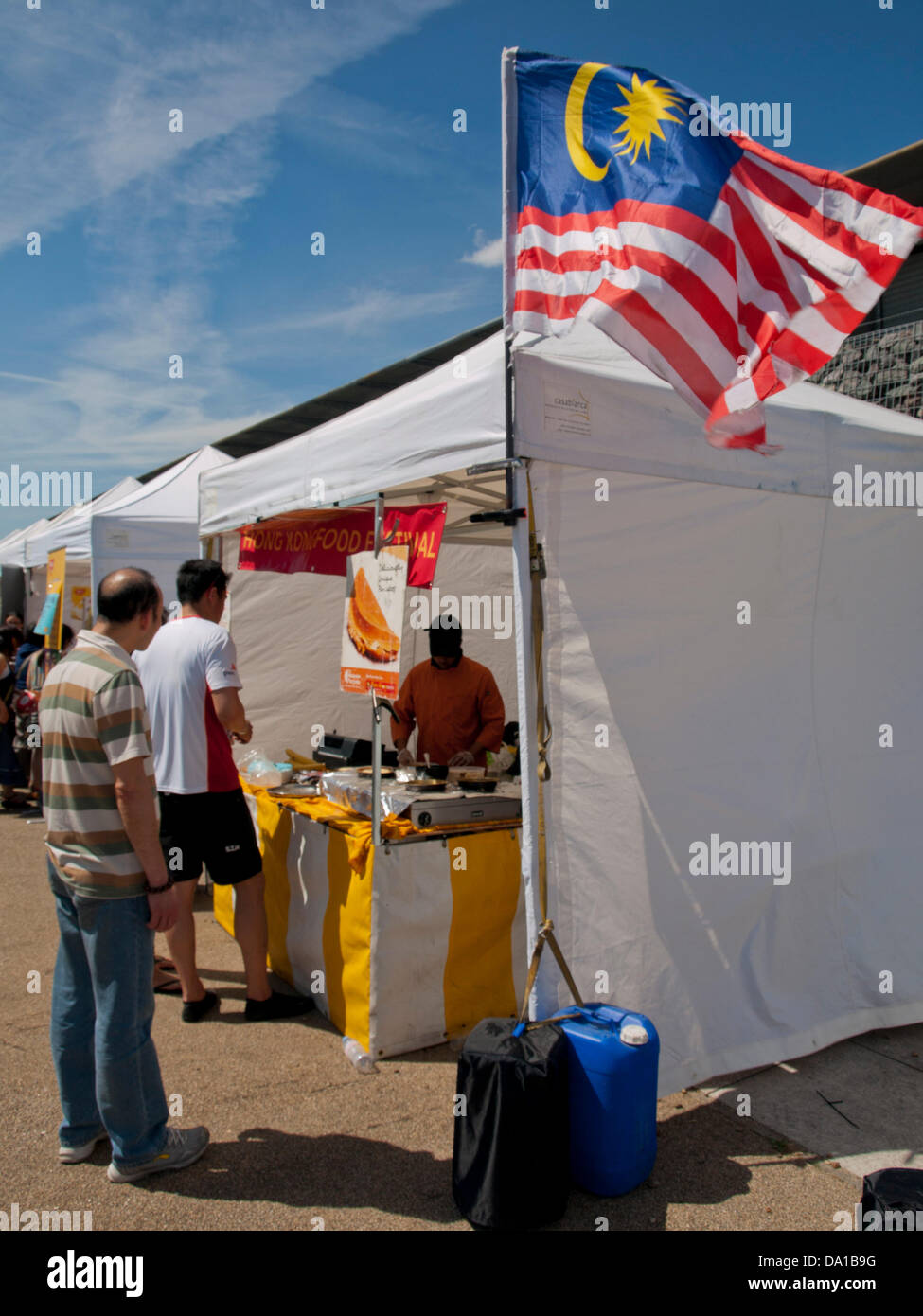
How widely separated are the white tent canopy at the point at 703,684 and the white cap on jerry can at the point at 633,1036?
1.02 feet

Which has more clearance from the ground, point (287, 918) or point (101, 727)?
point (101, 727)

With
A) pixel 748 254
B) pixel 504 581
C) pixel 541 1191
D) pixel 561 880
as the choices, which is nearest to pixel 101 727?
pixel 561 880

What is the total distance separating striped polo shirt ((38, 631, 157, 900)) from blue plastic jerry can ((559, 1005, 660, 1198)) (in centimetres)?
140

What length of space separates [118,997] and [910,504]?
3818 millimetres

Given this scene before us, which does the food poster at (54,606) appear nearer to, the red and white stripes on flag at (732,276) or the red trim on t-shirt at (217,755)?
the red trim on t-shirt at (217,755)

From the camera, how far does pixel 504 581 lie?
724 centimetres

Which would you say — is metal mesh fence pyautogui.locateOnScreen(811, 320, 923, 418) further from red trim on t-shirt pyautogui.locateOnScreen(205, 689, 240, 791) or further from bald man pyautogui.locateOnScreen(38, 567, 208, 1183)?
bald man pyautogui.locateOnScreen(38, 567, 208, 1183)

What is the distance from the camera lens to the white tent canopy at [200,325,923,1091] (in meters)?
2.95

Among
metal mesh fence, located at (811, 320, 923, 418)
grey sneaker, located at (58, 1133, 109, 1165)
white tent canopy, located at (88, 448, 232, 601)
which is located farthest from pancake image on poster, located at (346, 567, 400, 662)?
white tent canopy, located at (88, 448, 232, 601)

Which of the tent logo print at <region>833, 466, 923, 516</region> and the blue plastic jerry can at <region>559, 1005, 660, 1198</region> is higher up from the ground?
the tent logo print at <region>833, 466, 923, 516</region>

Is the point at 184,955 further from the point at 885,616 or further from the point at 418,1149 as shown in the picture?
the point at 885,616

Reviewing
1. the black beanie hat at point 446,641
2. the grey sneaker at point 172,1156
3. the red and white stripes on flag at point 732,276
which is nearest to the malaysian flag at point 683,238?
the red and white stripes on flag at point 732,276

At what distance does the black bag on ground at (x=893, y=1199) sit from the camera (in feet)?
6.17

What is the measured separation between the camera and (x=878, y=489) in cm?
388
